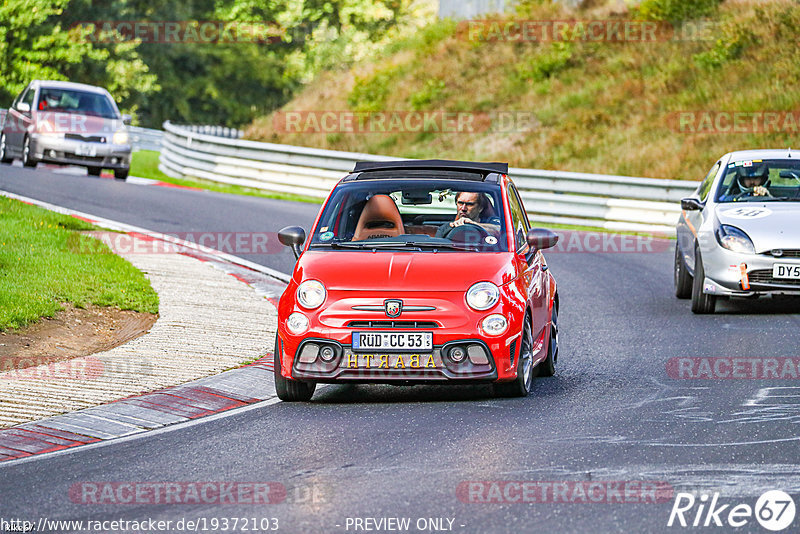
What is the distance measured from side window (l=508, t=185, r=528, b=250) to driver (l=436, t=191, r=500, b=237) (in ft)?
0.62

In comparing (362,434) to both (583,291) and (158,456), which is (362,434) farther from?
(583,291)

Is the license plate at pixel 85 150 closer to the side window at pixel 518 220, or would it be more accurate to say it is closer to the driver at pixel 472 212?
the side window at pixel 518 220

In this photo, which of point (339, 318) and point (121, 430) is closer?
point (121, 430)

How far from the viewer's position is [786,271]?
13.1 m

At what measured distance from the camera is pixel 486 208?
1007 cm

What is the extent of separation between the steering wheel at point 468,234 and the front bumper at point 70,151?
57.1 feet

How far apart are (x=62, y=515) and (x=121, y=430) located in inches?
79.5

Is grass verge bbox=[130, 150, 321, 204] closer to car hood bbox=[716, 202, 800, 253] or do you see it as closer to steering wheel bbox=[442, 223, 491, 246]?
car hood bbox=[716, 202, 800, 253]

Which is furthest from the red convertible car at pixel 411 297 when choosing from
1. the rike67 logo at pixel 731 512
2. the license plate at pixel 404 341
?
the rike67 logo at pixel 731 512

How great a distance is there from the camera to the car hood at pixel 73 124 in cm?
2589

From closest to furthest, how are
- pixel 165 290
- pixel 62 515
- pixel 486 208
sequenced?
pixel 62 515 < pixel 486 208 < pixel 165 290

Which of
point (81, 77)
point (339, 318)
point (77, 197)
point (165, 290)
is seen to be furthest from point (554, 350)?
point (81, 77)

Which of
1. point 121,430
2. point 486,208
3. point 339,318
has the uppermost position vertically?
point 486,208

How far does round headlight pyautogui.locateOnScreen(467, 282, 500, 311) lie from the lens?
8984 mm
